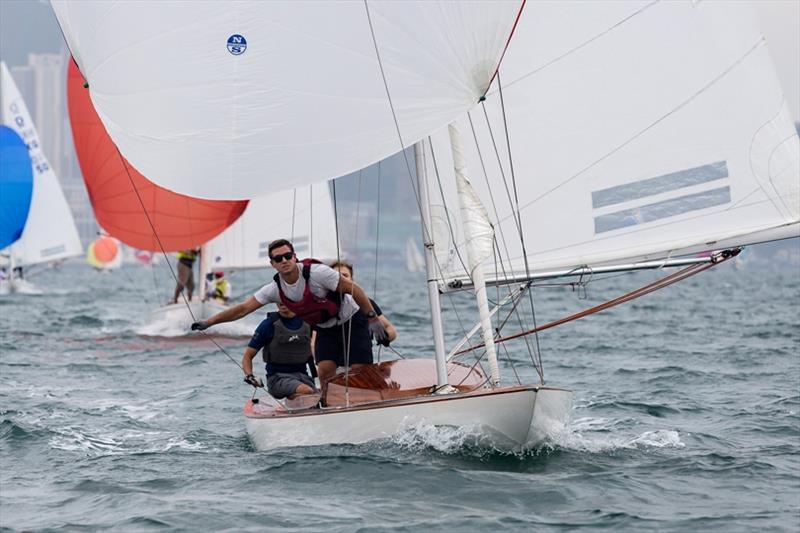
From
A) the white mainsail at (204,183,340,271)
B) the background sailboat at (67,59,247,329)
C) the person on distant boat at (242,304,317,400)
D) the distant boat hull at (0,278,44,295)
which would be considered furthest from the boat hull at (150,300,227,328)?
the distant boat hull at (0,278,44,295)

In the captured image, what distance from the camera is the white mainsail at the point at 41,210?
30.5 m

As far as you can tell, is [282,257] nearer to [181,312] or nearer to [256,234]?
[181,312]

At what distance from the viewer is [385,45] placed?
6922 mm

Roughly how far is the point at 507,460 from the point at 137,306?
79.7 feet

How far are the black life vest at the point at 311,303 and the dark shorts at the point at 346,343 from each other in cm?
32

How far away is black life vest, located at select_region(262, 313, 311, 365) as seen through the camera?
336 inches

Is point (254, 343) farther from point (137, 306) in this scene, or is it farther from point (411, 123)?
point (137, 306)

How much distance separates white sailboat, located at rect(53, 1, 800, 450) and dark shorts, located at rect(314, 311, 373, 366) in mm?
243

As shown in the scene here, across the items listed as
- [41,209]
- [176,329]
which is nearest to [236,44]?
[176,329]

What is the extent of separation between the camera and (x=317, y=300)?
801 cm

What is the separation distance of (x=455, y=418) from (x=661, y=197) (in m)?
2.21

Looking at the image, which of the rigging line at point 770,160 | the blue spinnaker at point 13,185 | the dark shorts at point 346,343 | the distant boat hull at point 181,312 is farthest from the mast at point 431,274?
the blue spinnaker at point 13,185

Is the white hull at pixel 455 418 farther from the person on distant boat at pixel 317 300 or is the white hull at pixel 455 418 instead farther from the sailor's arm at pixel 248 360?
the sailor's arm at pixel 248 360

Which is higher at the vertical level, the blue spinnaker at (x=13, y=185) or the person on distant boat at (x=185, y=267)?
the blue spinnaker at (x=13, y=185)
